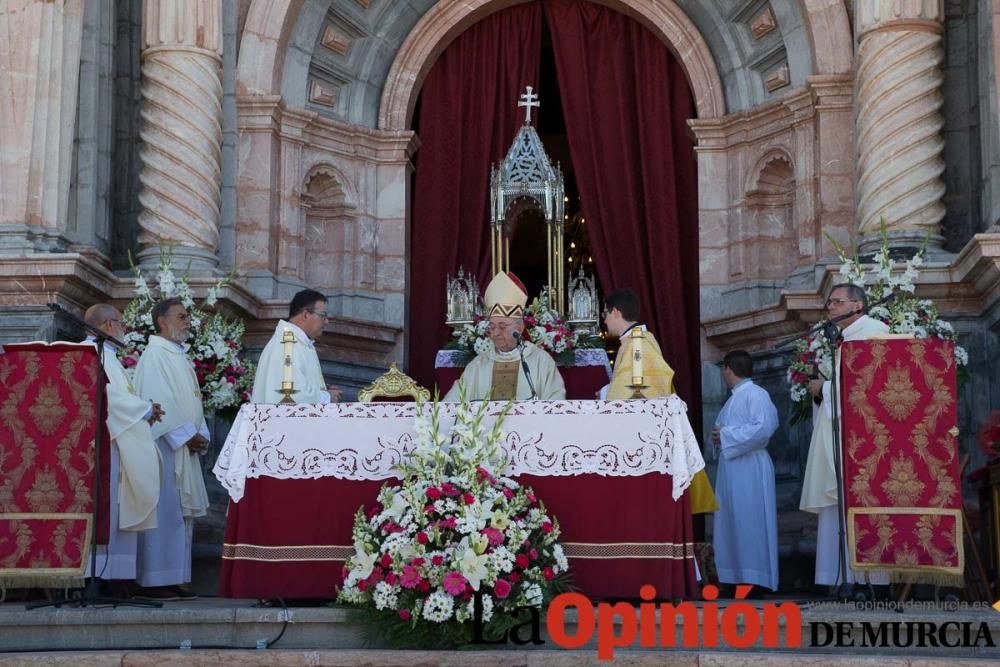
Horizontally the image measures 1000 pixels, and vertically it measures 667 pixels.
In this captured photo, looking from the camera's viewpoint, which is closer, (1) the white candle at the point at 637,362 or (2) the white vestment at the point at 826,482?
(1) the white candle at the point at 637,362

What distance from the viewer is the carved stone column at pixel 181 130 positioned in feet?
38.9

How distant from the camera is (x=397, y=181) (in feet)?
44.1

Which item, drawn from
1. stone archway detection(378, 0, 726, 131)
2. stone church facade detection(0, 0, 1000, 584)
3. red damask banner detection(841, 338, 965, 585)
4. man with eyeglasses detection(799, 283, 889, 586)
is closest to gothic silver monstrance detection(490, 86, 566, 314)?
stone church facade detection(0, 0, 1000, 584)

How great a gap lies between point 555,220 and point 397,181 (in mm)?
1483

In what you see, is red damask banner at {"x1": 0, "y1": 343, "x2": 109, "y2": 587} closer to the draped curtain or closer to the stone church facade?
the stone church facade

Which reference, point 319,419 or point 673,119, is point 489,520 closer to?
point 319,419

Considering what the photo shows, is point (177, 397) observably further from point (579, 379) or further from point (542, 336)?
point (579, 379)

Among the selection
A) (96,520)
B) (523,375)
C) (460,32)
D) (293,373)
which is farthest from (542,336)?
(96,520)

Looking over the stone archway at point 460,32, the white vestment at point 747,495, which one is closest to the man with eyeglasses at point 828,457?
the white vestment at point 747,495

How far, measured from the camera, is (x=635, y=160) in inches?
543

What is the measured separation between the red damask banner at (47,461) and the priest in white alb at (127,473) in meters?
0.29

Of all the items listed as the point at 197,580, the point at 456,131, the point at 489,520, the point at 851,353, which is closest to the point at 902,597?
the point at 851,353

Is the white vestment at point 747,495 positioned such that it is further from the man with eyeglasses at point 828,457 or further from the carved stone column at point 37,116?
the carved stone column at point 37,116

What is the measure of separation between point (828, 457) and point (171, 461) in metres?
4.03
